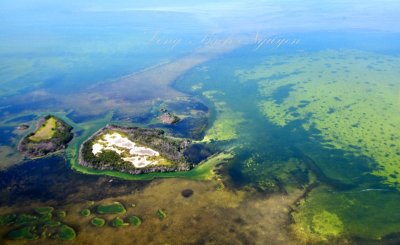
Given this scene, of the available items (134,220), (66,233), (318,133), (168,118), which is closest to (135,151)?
(168,118)

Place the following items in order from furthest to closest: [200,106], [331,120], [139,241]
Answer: [200,106] → [331,120] → [139,241]

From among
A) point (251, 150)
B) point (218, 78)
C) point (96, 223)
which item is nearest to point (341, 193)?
point (251, 150)

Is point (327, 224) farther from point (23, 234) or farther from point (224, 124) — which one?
point (23, 234)

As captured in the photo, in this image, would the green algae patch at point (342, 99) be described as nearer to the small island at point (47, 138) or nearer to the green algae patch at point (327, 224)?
the green algae patch at point (327, 224)

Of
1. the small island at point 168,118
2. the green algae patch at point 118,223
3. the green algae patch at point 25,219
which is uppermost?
the small island at point 168,118

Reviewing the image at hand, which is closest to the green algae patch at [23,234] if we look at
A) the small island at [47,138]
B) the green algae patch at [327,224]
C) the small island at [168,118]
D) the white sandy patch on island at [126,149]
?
the white sandy patch on island at [126,149]

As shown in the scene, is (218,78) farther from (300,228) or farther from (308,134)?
(300,228)

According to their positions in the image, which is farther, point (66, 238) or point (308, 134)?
point (308, 134)
